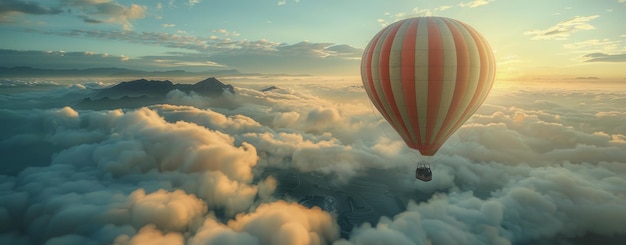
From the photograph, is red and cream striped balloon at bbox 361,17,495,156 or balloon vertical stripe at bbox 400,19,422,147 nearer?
red and cream striped balloon at bbox 361,17,495,156

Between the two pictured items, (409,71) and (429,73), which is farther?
(409,71)

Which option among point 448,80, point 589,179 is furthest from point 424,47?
point 589,179

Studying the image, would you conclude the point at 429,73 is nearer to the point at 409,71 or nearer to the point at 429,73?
the point at 429,73

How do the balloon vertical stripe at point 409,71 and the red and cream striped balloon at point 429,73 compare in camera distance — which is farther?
the balloon vertical stripe at point 409,71

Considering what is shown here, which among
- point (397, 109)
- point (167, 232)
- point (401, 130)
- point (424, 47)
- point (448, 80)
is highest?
point (424, 47)

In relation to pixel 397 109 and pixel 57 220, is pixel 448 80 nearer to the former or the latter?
pixel 397 109

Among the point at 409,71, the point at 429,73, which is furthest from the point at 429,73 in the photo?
the point at 409,71

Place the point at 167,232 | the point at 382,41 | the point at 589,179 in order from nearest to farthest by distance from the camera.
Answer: the point at 382,41, the point at 167,232, the point at 589,179
